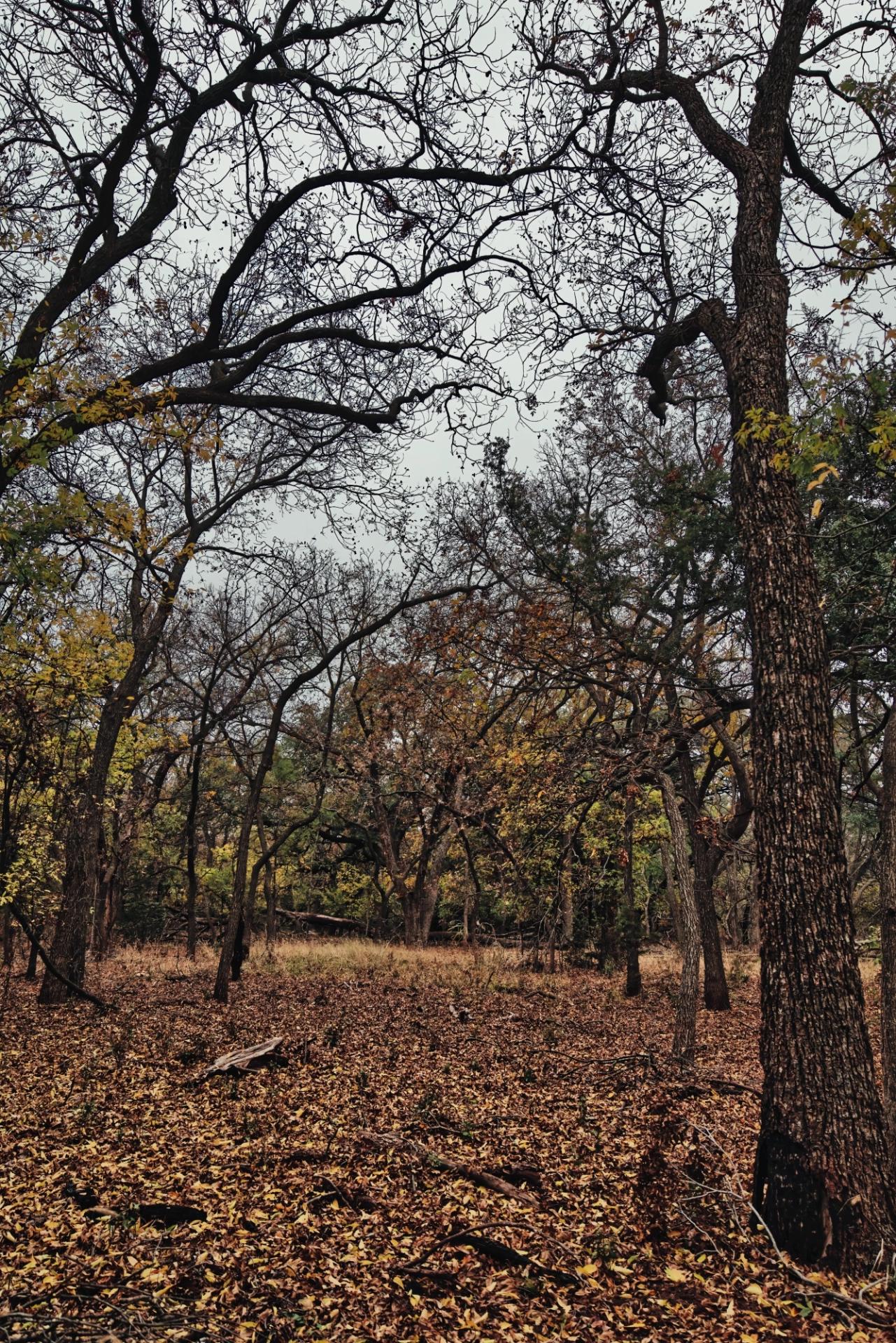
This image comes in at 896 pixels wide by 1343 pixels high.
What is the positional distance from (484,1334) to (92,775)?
9.65m

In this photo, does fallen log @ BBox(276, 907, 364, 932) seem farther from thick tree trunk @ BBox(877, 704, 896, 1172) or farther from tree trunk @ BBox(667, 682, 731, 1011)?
thick tree trunk @ BBox(877, 704, 896, 1172)

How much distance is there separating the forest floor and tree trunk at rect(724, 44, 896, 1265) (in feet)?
1.12

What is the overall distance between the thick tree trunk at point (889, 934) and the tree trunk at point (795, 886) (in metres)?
1.29

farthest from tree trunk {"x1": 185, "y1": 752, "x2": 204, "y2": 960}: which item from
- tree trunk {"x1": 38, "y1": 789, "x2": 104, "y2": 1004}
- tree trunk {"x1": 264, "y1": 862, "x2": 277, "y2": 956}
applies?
tree trunk {"x1": 38, "y1": 789, "x2": 104, "y2": 1004}

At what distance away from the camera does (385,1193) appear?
450cm

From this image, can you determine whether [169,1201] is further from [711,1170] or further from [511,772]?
[511,772]

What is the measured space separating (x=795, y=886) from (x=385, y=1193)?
2.95m

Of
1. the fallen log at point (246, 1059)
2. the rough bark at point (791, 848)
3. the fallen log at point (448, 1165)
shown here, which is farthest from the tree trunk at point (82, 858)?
the rough bark at point (791, 848)

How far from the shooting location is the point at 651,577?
9.25m

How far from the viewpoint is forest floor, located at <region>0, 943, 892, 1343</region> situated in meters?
3.29

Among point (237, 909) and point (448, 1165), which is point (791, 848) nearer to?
point (448, 1165)

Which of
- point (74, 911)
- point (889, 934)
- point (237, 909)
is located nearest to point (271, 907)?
point (237, 909)

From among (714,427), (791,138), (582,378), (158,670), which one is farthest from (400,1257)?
(158,670)

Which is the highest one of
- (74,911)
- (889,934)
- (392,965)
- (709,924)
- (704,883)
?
(704,883)
